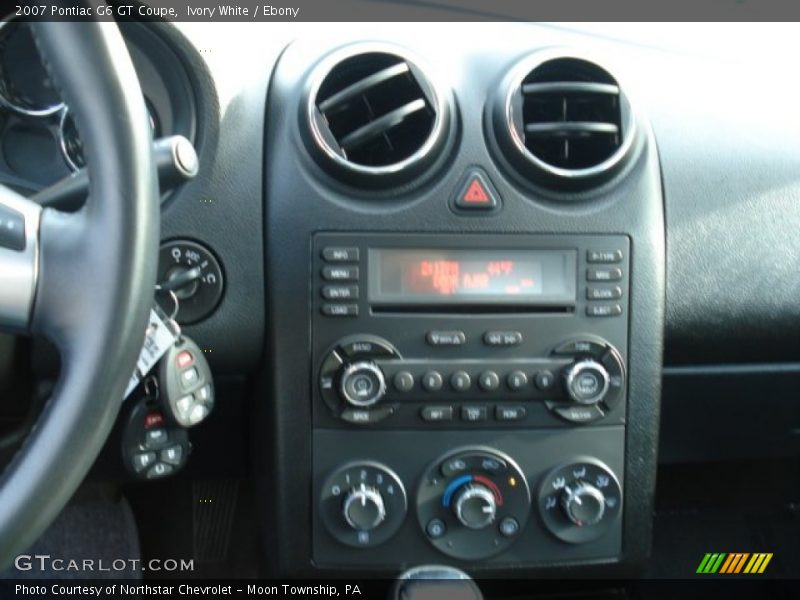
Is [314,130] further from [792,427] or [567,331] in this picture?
[792,427]

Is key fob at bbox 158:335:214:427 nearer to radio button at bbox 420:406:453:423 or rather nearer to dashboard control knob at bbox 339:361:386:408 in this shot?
dashboard control knob at bbox 339:361:386:408

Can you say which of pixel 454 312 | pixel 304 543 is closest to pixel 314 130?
pixel 454 312

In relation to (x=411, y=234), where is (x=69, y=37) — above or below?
above

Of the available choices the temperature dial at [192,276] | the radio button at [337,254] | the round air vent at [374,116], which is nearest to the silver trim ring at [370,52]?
the round air vent at [374,116]

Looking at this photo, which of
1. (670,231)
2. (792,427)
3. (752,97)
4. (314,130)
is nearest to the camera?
(314,130)

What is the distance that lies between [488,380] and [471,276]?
0.47 feet

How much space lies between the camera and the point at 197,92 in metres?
1.26

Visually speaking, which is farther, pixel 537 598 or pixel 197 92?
pixel 537 598

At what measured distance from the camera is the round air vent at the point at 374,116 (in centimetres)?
126

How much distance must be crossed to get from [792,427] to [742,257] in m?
0.38

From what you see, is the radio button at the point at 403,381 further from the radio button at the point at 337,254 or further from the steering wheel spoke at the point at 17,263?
the steering wheel spoke at the point at 17,263

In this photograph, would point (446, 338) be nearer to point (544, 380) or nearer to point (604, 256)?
point (544, 380)

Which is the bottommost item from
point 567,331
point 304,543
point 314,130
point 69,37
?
point 304,543

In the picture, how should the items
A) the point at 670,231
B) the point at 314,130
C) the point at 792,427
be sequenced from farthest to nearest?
1. the point at 792,427
2. the point at 670,231
3. the point at 314,130
